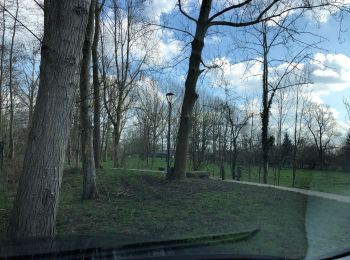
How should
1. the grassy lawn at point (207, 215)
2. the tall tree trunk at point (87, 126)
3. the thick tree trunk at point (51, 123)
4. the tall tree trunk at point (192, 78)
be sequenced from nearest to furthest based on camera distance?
the thick tree trunk at point (51, 123) → the grassy lawn at point (207, 215) → the tall tree trunk at point (87, 126) → the tall tree trunk at point (192, 78)

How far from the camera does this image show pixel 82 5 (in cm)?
549

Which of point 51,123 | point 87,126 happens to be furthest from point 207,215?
point 51,123

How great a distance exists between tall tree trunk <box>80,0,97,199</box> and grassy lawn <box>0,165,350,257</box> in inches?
17.8

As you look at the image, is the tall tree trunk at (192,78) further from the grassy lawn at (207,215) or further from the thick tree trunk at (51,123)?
the thick tree trunk at (51,123)

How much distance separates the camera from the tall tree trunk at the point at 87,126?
1223cm

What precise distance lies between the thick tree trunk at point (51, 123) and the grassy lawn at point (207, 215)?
2087mm

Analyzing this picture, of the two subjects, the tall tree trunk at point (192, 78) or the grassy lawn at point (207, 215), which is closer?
the grassy lawn at point (207, 215)

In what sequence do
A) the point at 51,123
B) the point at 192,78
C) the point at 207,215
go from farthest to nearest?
the point at 192,78
the point at 207,215
the point at 51,123

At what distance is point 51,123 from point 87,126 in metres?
7.43

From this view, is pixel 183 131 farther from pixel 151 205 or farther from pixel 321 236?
pixel 321 236

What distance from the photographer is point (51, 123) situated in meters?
5.32

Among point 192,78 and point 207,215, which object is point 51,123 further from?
point 192,78

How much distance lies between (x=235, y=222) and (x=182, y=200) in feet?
9.02

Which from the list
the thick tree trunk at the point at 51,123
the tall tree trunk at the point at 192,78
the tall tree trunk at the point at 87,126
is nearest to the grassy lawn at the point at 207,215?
the tall tree trunk at the point at 87,126
